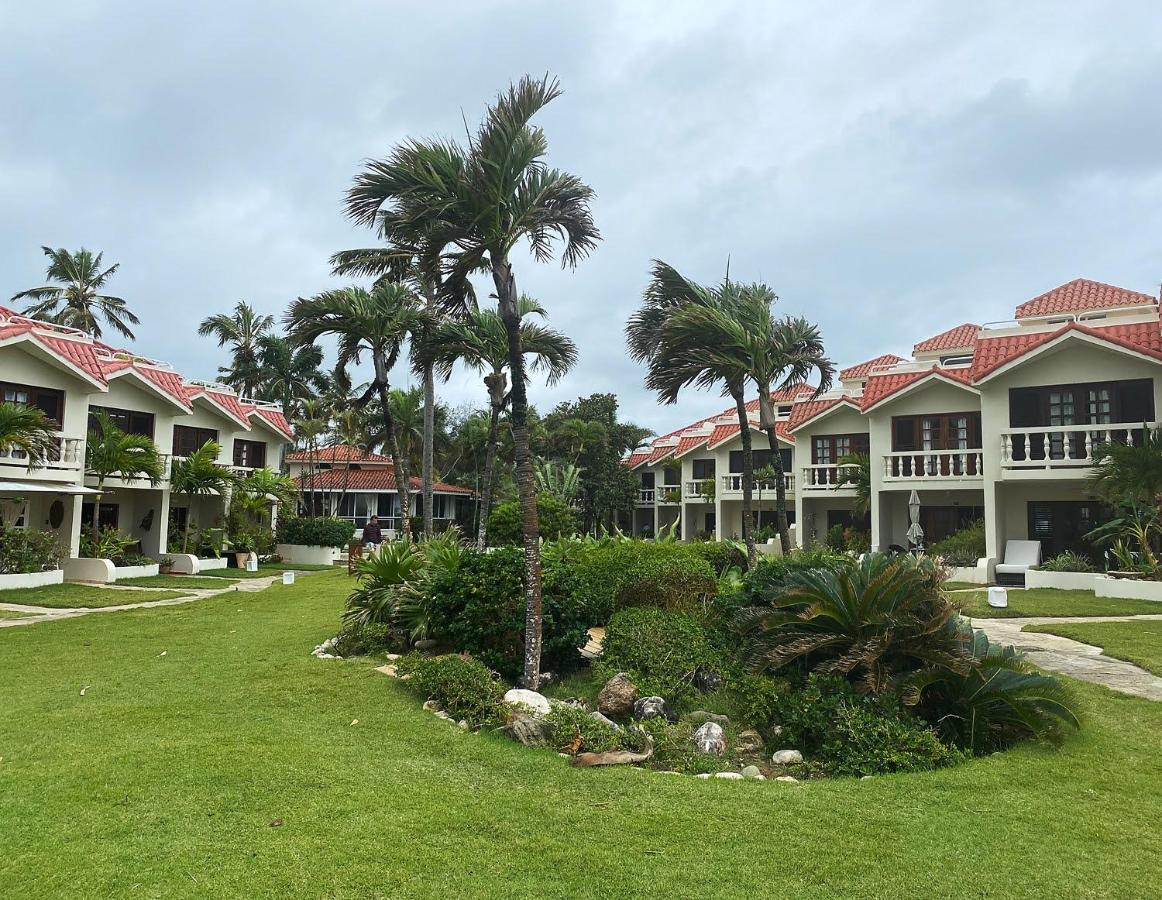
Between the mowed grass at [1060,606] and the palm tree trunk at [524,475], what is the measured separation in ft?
26.4

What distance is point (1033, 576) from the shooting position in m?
18.4

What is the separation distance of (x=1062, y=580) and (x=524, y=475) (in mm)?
15027

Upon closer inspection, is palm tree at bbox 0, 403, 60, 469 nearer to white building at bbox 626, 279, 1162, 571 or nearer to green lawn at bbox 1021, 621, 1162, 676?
green lawn at bbox 1021, 621, 1162, 676

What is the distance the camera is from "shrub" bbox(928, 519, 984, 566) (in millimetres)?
20797

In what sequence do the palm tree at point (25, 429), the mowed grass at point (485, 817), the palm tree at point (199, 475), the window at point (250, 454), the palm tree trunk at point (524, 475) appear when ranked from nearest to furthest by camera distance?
the mowed grass at point (485, 817) < the palm tree trunk at point (524, 475) < the palm tree at point (25, 429) < the palm tree at point (199, 475) < the window at point (250, 454)

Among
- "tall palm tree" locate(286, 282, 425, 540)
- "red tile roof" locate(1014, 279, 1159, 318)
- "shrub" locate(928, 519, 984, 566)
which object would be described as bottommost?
"shrub" locate(928, 519, 984, 566)

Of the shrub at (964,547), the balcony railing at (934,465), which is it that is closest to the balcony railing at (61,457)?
the balcony railing at (934,465)

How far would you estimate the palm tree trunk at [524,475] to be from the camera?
26.3ft

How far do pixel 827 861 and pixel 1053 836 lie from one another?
1395 mm

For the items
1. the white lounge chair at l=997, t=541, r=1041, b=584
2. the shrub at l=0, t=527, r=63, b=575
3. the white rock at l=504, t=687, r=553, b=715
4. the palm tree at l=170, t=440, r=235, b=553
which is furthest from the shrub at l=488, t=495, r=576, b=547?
the white rock at l=504, t=687, r=553, b=715

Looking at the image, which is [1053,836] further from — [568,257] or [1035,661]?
[568,257]

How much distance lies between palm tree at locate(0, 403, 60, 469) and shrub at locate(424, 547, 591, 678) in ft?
43.7

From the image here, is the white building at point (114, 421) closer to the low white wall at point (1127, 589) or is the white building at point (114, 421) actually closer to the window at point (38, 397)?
the window at point (38, 397)

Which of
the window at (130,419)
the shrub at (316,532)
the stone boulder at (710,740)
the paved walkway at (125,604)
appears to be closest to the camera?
the stone boulder at (710,740)
